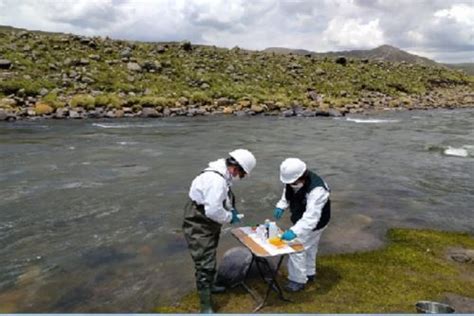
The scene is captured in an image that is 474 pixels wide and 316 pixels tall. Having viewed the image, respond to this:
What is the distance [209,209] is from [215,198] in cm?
16

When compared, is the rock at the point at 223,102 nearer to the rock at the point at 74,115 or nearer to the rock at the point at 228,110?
Result: the rock at the point at 228,110

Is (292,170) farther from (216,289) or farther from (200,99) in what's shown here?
(200,99)

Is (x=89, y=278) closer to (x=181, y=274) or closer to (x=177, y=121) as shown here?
(x=181, y=274)

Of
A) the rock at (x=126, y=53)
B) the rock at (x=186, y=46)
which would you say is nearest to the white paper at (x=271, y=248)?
the rock at (x=126, y=53)

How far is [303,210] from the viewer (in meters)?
7.14

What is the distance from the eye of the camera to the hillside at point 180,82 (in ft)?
115

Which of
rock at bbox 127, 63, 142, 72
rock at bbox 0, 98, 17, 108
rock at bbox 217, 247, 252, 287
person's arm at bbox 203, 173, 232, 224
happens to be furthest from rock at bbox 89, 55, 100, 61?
person's arm at bbox 203, 173, 232, 224

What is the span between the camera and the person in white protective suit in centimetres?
671

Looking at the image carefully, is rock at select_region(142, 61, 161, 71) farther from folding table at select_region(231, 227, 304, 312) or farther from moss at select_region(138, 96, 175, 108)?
folding table at select_region(231, 227, 304, 312)

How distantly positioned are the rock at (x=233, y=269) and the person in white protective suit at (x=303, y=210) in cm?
72

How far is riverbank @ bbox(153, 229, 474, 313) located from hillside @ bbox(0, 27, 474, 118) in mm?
26611

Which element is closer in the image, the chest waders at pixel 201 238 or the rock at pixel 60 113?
the chest waders at pixel 201 238

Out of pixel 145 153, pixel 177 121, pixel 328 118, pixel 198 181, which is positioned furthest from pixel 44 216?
pixel 328 118

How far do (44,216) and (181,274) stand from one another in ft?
16.8
